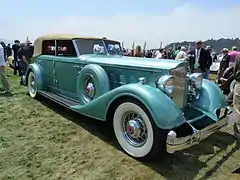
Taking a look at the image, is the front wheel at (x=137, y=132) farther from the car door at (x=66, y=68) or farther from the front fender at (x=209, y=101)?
the car door at (x=66, y=68)

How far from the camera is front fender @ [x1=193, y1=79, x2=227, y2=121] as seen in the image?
160 inches

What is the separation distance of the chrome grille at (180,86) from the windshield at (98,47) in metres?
2.17

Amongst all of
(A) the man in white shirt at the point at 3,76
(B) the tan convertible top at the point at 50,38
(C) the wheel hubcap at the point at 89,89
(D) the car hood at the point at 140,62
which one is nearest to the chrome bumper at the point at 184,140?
(D) the car hood at the point at 140,62

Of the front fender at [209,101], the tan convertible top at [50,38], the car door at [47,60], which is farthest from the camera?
the car door at [47,60]

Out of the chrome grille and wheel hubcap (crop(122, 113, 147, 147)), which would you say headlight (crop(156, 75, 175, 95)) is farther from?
wheel hubcap (crop(122, 113, 147, 147))

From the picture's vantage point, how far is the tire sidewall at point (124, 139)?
330 cm

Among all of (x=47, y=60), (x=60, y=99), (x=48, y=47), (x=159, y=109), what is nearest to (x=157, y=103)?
(x=159, y=109)

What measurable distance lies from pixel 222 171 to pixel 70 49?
3.68m

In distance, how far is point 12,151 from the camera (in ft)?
12.0

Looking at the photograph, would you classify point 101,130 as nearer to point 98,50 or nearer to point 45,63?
point 98,50

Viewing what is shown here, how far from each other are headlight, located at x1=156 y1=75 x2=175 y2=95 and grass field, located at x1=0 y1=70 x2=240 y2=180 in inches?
37.4

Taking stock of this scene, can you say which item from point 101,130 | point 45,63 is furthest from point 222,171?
point 45,63

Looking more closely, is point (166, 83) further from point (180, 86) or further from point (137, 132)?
point (137, 132)

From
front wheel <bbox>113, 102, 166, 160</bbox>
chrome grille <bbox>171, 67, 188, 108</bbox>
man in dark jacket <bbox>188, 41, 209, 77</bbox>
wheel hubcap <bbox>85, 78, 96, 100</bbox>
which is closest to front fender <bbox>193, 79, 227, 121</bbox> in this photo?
chrome grille <bbox>171, 67, 188, 108</bbox>
